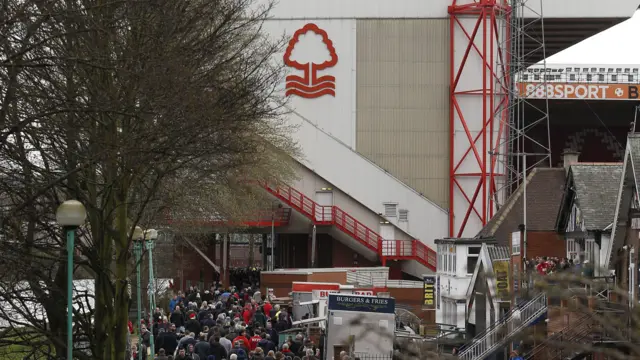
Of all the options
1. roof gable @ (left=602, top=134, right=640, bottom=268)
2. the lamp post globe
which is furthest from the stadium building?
the lamp post globe

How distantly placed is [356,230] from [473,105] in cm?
889

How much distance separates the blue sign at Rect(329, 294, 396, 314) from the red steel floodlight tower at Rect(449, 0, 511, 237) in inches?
1363

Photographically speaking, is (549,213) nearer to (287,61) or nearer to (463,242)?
(463,242)

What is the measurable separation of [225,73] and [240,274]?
48.1 m

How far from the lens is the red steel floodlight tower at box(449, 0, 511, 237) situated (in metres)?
61.8

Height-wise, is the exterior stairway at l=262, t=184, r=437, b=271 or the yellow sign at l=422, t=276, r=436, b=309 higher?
the exterior stairway at l=262, t=184, r=437, b=271

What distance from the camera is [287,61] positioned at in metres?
63.5

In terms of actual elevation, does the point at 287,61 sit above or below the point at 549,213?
above

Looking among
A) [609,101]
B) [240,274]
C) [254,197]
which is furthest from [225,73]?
[609,101]

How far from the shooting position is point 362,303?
2712 cm

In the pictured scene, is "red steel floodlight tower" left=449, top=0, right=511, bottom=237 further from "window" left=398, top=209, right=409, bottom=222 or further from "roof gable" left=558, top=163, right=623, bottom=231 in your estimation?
"roof gable" left=558, top=163, right=623, bottom=231

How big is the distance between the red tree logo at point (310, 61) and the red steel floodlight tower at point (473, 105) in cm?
638

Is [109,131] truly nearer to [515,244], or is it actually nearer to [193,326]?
[193,326]

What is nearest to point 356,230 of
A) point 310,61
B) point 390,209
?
point 390,209
